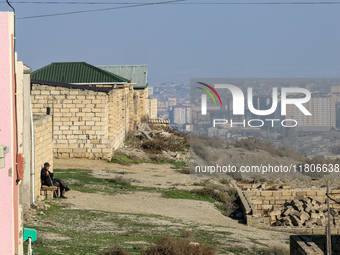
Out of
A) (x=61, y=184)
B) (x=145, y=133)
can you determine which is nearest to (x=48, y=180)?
(x=61, y=184)

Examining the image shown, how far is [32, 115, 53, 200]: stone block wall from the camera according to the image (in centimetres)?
1230

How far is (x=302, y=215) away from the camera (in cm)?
1494

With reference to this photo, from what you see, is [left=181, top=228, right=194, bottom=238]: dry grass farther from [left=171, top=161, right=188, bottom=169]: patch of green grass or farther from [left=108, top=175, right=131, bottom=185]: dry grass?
[left=171, top=161, right=188, bottom=169]: patch of green grass

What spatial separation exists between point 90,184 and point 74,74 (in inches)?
587

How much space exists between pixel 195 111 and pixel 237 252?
755 inches

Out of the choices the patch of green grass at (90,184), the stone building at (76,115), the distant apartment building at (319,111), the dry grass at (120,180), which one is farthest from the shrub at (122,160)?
the distant apartment building at (319,111)

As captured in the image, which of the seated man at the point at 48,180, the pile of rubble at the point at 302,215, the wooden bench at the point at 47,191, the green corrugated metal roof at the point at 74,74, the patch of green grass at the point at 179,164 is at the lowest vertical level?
the pile of rubble at the point at 302,215

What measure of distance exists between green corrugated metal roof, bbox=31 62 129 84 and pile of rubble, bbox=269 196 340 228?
15843 millimetres

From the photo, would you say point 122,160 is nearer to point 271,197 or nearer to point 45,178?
point 271,197

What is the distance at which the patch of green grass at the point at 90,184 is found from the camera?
15.1 m

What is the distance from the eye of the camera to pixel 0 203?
227 inches

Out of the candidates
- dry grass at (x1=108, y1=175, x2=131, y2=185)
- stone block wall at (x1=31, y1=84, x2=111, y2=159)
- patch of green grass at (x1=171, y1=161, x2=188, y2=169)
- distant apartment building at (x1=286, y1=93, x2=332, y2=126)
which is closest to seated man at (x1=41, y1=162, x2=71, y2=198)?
dry grass at (x1=108, y1=175, x2=131, y2=185)

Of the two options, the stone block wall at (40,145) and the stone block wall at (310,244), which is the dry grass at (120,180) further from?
the stone block wall at (310,244)

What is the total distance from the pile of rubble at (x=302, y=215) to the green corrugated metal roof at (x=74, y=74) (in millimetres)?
15843
